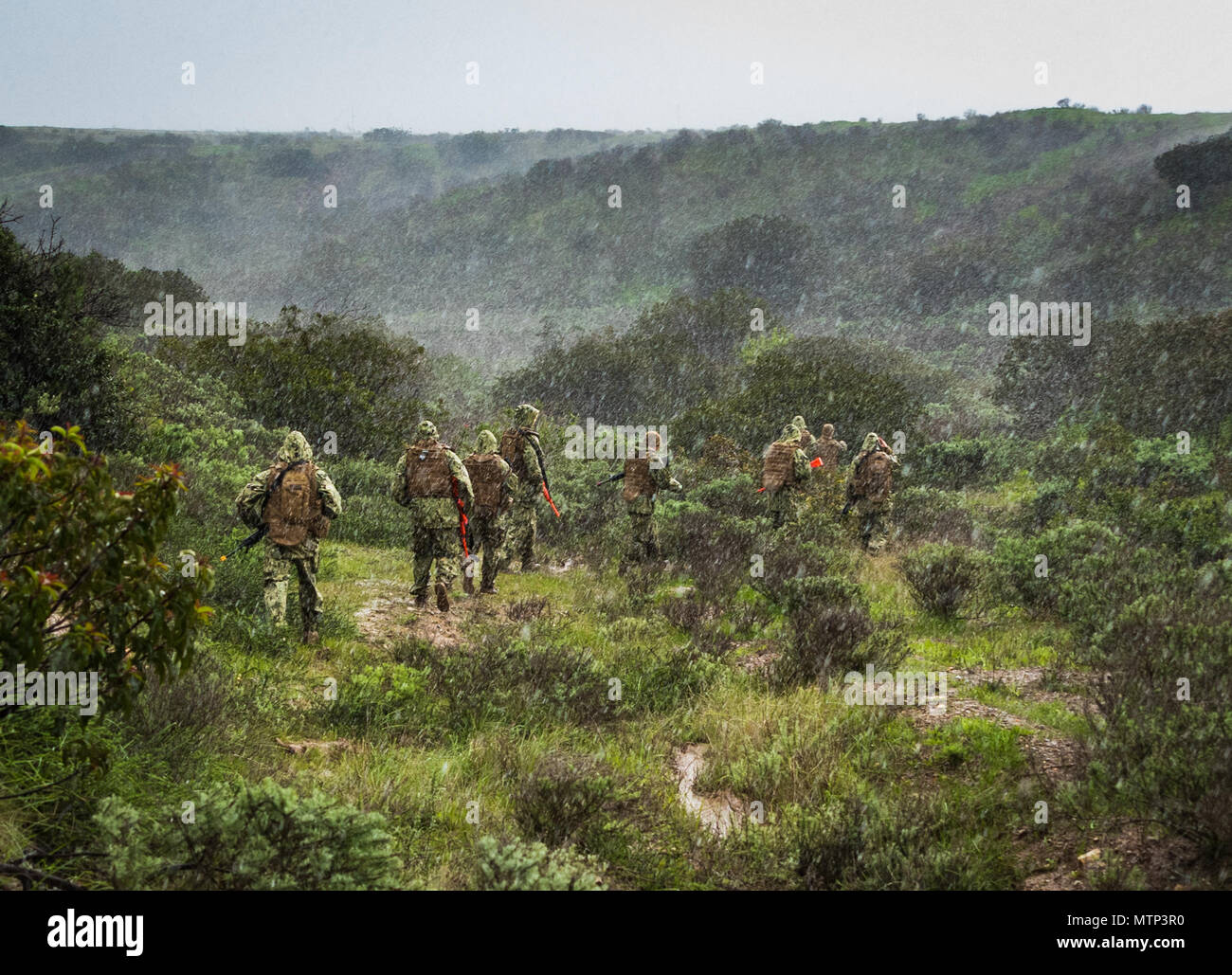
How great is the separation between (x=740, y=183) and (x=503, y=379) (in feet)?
143

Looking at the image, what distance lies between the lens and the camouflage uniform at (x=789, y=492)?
12.4m

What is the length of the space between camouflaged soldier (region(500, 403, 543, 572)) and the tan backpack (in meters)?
0.89

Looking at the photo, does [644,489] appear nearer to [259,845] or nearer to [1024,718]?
[1024,718]

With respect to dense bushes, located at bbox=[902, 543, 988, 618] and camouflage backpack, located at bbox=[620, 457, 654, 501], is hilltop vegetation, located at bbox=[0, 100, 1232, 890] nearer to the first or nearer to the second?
dense bushes, located at bbox=[902, 543, 988, 618]

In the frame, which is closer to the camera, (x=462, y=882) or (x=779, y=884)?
(x=462, y=882)

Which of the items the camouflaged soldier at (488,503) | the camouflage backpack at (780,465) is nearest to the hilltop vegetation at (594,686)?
the camouflage backpack at (780,465)

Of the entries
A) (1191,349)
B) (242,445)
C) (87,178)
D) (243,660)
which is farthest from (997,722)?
(87,178)

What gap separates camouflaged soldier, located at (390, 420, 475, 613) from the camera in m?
8.78

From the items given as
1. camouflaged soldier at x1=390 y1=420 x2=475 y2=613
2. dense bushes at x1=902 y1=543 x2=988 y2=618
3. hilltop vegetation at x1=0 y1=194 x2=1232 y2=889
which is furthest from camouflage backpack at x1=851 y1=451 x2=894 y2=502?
camouflaged soldier at x1=390 y1=420 x2=475 y2=613

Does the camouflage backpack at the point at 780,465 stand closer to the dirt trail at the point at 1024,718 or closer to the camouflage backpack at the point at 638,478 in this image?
the camouflage backpack at the point at 638,478

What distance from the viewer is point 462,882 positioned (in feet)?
12.5

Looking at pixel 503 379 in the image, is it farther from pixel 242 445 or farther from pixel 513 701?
pixel 513 701

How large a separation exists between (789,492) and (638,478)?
2.75m

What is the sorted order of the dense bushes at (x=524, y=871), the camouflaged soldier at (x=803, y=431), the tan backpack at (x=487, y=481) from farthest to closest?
1. the camouflaged soldier at (x=803, y=431)
2. the tan backpack at (x=487, y=481)
3. the dense bushes at (x=524, y=871)
